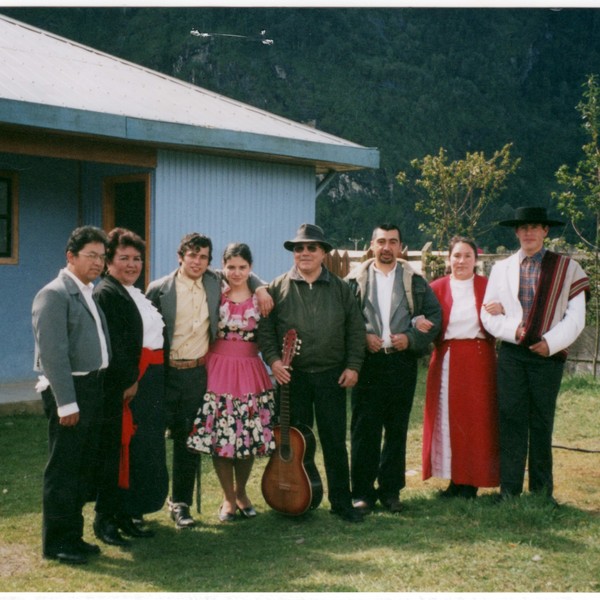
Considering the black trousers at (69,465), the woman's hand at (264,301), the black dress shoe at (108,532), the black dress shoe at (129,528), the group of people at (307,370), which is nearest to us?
the black trousers at (69,465)

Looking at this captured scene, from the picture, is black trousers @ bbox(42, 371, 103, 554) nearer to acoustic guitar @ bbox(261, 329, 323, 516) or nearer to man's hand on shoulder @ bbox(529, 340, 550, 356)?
acoustic guitar @ bbox(261, 329, 323, 516)

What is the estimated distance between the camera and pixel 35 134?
804 cm

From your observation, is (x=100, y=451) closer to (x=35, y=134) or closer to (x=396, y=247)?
(x=396, y=247)

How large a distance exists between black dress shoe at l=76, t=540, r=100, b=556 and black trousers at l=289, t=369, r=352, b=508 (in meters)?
1.43

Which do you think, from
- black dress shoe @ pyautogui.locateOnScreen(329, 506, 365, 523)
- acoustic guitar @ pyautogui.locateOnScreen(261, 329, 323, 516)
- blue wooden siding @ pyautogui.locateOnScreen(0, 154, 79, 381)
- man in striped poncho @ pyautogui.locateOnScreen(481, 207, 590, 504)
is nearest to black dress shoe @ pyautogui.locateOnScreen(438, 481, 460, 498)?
man in striped poncho @ pyautogui.locateOnScreen(481, 207, 590, 504)

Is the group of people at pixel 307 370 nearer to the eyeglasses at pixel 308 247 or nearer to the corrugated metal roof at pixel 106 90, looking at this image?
the eyeglasses at pixel 308 247

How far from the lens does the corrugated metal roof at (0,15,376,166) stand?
27.5 ft

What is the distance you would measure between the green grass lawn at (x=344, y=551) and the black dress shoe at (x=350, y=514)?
0.19 feet

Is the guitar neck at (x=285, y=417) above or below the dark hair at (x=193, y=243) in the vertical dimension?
below

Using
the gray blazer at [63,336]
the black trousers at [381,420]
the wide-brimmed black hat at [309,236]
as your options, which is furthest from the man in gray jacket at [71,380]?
the black trousers at [381,420]

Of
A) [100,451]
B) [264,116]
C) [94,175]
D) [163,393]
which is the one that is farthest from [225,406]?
[264,116]

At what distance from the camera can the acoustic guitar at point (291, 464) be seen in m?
4.98

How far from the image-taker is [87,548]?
4410 mm

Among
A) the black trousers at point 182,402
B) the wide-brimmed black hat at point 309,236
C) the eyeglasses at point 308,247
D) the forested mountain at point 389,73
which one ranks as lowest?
the black trousers at point 182,402
